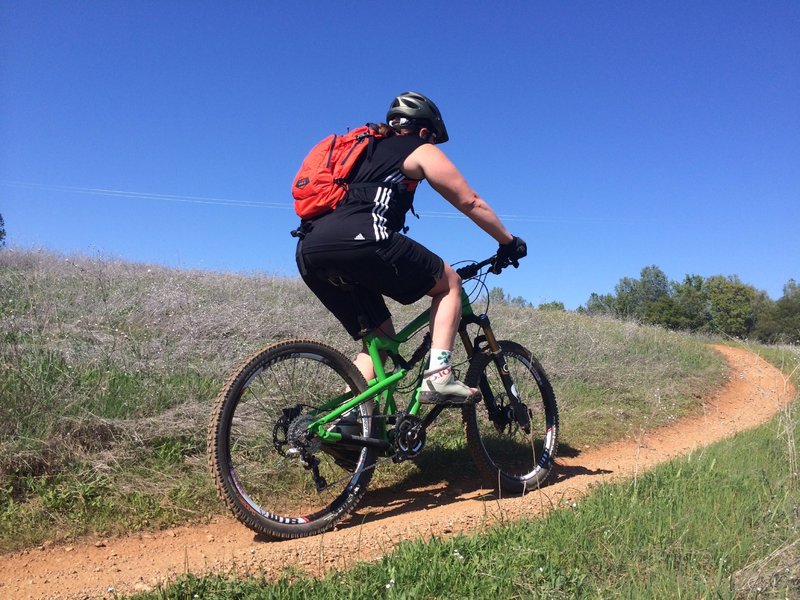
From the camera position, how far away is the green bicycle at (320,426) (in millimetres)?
3094

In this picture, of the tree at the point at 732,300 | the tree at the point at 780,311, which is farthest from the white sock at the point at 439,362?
the tree at the point at 732,300

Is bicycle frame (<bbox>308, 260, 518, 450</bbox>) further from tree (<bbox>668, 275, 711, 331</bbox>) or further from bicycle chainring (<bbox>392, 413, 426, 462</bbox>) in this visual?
tree (<bbox>668, 275, 711, 331</bbox>)

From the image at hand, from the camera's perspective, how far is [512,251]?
4004mm

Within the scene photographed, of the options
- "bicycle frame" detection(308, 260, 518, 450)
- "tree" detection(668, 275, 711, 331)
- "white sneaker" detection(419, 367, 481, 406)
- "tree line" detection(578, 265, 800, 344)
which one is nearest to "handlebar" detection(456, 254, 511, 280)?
"bicycle frame" detection(308, 260, 518, 450)

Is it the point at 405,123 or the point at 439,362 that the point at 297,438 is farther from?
the point at 405,123

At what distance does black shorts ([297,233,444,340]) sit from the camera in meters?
3.27

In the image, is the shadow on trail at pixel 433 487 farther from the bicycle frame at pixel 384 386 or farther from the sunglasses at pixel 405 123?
the sunglasses at pixel 405 123

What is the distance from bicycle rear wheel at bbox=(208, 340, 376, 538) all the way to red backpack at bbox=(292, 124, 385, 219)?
797 mm

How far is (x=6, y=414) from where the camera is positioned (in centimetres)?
349

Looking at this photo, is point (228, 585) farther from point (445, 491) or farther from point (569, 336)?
point (569, 336)

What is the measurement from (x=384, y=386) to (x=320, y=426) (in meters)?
0.49

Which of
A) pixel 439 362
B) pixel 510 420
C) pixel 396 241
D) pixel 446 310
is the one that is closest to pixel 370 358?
pixel 439 362

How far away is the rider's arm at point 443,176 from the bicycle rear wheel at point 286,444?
3.83 ft

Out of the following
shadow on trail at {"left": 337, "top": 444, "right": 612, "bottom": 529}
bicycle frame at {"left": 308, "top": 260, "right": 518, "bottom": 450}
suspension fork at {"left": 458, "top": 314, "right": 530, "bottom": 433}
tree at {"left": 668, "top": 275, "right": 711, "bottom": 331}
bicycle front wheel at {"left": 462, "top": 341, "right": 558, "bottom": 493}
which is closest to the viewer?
bicycle frame at {"left": 308, "top": 260, "right": 518, "bottom": 450}
